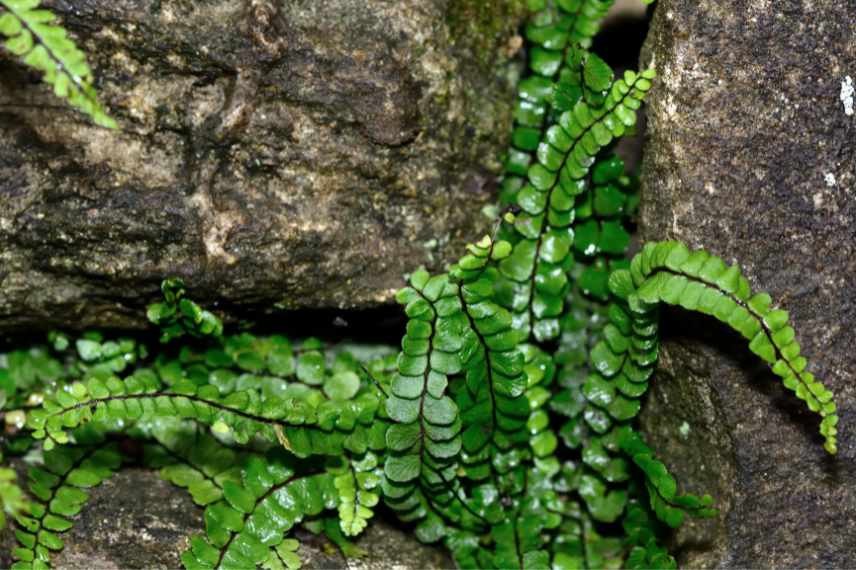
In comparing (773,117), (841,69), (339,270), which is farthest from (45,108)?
(841,69)

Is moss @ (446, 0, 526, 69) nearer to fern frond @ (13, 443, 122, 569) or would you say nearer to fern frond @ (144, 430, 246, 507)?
fern frond @ (144, 430, 246, 507)

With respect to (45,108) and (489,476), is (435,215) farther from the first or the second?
(45,108)

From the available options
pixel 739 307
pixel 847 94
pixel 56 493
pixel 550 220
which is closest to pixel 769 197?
pixel 847 94

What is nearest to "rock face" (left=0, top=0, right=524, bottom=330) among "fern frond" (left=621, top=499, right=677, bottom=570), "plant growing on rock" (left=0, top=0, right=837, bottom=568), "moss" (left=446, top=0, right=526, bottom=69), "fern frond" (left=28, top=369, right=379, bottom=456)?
"moss" (left=446, top=0, right=526, bottom=69)

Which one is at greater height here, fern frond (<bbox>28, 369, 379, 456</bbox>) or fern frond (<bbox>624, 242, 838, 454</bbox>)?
fern frond (<bbox>624, 242, 838, 454</bbox>)

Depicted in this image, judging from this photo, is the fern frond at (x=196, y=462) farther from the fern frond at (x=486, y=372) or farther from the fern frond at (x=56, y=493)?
the fern frond at (x=486, y=372)

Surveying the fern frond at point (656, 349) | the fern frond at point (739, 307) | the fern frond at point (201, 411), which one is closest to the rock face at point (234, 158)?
the fern frond at point (201, 411)
